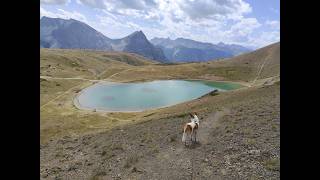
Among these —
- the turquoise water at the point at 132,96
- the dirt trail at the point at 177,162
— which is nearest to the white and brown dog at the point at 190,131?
the dirt trail at the point at 177,162

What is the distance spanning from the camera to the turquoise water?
344ft

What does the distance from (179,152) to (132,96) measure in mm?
96723

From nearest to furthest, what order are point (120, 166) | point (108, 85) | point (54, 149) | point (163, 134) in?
1. point (120, 166)
2. point (163, 134)
3. point (54, 149)
4. point (108, 85)

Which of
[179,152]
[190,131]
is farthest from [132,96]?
[179,152]

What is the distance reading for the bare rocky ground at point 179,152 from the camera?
24750mm

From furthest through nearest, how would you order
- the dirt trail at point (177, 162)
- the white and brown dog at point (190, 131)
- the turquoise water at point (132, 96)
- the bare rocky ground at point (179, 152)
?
the turquoise water at point (132, 96)
the white and brown dog at point (190, 131)
the bare rocky ground at point (179, 152)
the dirt trail at point (177, 162)

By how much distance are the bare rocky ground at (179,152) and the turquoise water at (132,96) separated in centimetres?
5977

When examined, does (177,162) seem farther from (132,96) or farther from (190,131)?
(132,96)

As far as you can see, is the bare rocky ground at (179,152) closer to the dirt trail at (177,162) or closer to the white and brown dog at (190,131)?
the dirt trail at (177,162)

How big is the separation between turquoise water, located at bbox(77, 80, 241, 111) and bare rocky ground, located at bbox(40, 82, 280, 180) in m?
59.8
